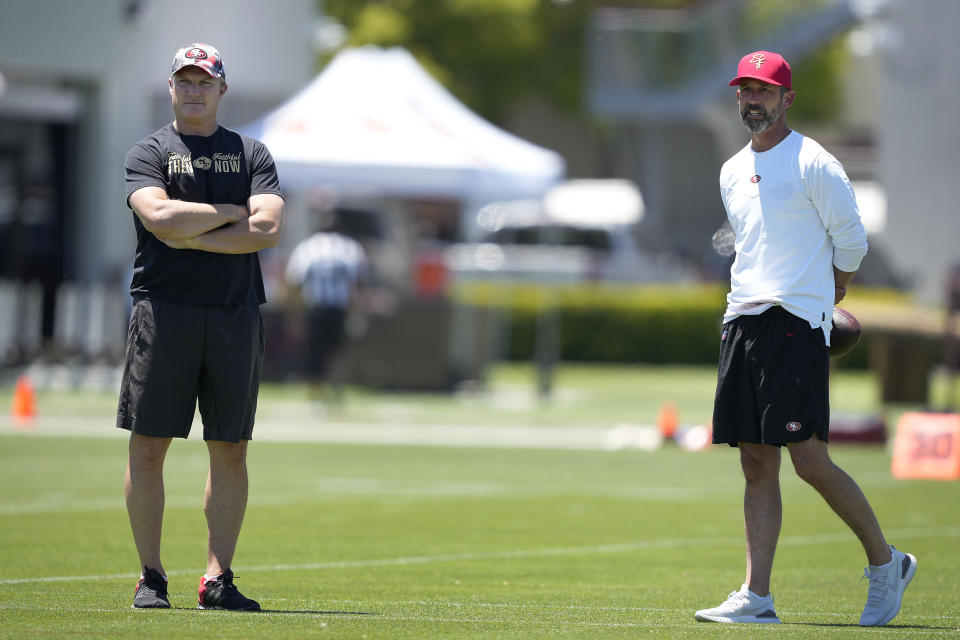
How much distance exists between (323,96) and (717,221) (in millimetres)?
32088

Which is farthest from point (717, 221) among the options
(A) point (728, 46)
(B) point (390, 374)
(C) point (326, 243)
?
(C) point (326, 243)

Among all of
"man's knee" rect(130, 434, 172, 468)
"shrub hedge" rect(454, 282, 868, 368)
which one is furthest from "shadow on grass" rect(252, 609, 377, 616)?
"shrub hedge" rect(454, 282, 868, 368)

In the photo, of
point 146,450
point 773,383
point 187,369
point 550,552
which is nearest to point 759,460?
point 773,383

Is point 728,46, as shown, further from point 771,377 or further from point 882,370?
point 771,377

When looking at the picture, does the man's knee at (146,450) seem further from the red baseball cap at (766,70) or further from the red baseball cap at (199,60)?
the red baseball cap at (766,70)

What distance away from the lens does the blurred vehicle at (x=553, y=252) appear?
36156 millimetres

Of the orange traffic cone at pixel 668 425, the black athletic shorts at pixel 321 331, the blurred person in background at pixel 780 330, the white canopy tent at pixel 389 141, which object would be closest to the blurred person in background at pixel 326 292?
the black athletic shorts at pixel 321 331

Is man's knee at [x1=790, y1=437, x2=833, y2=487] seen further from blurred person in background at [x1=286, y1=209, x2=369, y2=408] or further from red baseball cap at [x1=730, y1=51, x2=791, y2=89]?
blurred person in background at [x1=286, y1=209, x2=369, y2=408]

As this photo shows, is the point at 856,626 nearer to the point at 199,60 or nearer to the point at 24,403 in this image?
the point at 199,60

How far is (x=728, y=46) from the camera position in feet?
116

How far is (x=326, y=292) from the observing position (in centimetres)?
2023

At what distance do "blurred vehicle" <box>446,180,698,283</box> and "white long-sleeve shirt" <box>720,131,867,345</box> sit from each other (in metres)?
27.1

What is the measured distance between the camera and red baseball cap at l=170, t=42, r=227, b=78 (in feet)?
22.9

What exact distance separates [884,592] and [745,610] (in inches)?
22.9
